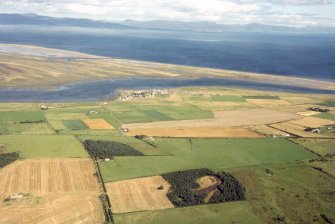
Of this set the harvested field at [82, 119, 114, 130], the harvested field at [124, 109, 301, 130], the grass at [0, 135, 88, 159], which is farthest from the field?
the harvested field at [124, 109, 301, 130]

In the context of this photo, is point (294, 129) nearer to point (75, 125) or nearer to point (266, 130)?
point (266, 130)

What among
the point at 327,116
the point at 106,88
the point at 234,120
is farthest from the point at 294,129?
the point at 106,88

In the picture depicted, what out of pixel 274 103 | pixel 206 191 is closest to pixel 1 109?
pixel 206 191

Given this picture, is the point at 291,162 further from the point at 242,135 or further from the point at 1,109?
the point at 1,109

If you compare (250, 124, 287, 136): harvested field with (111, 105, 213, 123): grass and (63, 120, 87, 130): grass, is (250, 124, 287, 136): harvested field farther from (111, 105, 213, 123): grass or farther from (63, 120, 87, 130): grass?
(63, 120, 87, 130): grass

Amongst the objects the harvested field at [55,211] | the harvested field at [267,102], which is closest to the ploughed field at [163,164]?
the harvested field at [55,211]

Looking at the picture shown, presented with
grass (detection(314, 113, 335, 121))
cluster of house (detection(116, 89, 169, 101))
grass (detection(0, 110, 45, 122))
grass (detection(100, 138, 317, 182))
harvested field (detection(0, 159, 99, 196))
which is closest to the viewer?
harvested field (detection(0, 159, 99, 196))

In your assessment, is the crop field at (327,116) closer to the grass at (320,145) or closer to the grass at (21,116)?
the grass at (320,145)
